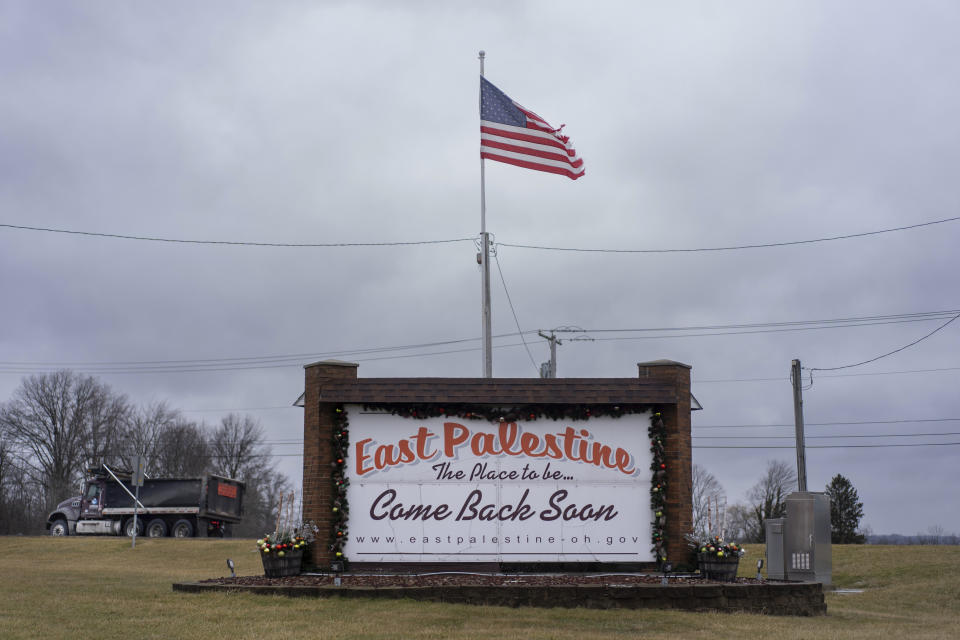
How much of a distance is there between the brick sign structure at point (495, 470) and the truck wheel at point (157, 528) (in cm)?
2627

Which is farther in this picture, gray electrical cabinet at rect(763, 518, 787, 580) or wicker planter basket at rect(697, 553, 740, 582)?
gray electrical cabinet at rect(763, 518, 787, 580)

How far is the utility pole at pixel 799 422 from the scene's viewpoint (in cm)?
3009

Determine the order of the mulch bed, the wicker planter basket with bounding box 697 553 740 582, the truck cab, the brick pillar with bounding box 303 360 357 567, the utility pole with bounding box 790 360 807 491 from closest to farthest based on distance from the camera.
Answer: the mulch bed, the wicker planter basket with bounding box 697 553 740 582, the brick pillar with bounding box 303 360 357 567, the utility pole with bounding box 790 360 807 491, the truck cab

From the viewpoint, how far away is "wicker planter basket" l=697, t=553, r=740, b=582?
54.1 ft

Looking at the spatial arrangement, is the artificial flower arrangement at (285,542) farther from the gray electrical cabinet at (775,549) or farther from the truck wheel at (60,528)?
the truck wheel at (60,528)

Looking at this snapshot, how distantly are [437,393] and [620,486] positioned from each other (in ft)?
11.9

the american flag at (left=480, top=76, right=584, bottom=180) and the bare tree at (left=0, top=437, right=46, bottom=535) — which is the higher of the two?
the american flag at (left=480, top=76, right=584, bottom=180)

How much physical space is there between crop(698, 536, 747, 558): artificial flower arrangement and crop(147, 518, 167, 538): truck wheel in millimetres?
29728

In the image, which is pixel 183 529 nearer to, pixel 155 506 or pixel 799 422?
pixel 155 506

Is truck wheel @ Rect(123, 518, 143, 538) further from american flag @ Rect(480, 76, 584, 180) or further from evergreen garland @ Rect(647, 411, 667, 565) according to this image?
evergreen garland @ Rect(647, 411, 667, 565)

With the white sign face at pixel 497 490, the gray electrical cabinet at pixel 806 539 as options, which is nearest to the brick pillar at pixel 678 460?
the white sign face at pixel 497 490

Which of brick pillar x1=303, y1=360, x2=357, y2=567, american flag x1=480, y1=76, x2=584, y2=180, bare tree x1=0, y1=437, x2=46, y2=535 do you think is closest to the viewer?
brick pillar x1=303, y1=360, x2=357, y2=567

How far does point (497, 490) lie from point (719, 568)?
3.98 meters

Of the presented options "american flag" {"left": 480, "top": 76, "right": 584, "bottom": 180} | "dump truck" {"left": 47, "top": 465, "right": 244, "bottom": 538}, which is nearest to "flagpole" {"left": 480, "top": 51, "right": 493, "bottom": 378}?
"american flag" {"left": 480, "top": 76, "right": 584, "bottom": 180}
